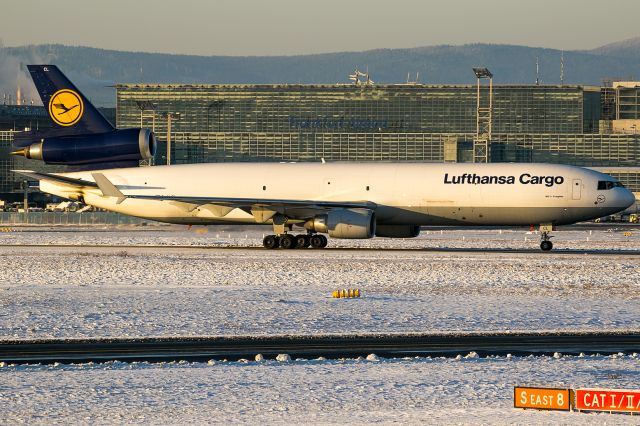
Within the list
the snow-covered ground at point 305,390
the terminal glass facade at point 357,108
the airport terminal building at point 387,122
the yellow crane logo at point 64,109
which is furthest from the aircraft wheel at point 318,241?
the terminal glass facade at point 357,108

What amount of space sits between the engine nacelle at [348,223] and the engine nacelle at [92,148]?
1342 centimetres

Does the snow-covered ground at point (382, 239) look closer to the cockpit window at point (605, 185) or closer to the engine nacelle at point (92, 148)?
the cockpit window at point (605, 185)

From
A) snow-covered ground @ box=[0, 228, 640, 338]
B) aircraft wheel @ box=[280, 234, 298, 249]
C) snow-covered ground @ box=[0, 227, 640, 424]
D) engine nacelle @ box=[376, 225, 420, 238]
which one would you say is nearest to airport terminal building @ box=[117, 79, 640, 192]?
engine nacelle @ box=[376, 225, 420, 238]

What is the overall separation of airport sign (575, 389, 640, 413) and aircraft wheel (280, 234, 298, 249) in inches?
1586

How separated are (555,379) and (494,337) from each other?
591 centimetres

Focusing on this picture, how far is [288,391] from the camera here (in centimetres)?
1898

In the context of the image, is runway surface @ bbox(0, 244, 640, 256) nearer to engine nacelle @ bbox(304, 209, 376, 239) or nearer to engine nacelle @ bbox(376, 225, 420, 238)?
engine nacelle @ bbox(376, 225, 420, 238)

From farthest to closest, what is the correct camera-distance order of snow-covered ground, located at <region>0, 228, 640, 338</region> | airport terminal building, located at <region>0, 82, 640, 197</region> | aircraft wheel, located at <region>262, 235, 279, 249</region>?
airport terminal building, located at <region>0, 82, 640, 197</region> → aircraft wheel, located at <region>262, 235, 279, 249</region> → snow-covered ground, located at <region>0, 228, 640, 338</region>

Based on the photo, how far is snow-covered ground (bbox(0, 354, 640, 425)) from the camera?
1689cm

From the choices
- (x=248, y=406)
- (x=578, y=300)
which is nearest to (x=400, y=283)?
(x=578, y=300)

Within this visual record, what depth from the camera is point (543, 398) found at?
1727 cm

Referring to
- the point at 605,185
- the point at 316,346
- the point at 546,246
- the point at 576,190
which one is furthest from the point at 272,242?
the point at 316,346

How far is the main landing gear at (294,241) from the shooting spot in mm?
57000

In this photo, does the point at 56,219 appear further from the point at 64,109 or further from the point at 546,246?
the point at 546,246
